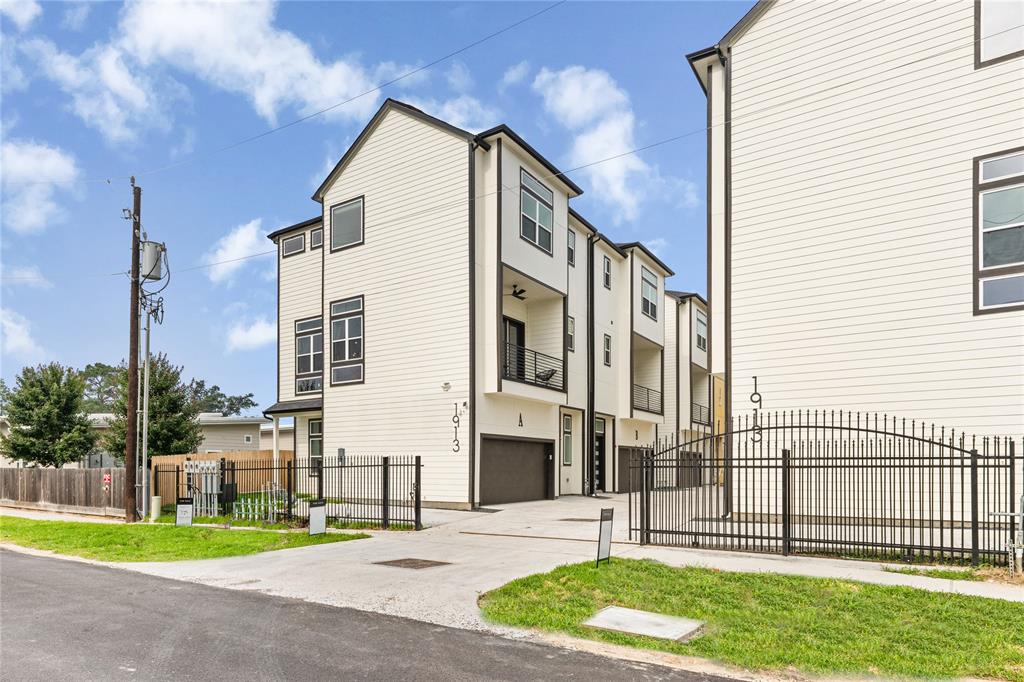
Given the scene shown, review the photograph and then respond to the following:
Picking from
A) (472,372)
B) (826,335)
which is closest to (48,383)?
(472,372)

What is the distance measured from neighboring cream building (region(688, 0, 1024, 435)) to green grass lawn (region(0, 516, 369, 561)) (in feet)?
34.4

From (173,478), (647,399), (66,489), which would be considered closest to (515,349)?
(173,478)

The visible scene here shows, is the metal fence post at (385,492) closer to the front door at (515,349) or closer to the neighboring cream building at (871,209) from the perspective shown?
the front door at (515,349)

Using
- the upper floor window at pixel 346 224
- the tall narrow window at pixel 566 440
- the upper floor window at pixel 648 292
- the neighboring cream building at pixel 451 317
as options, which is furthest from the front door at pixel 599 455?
the upper floor window at pixel 346 224

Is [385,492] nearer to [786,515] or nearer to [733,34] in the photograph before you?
[786,515]

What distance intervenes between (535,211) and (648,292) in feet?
39.8

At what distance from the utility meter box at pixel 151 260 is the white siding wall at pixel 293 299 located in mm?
7463

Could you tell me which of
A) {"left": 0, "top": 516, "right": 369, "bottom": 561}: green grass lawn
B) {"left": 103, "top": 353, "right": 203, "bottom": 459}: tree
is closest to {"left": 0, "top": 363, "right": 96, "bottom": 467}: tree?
{"left": 103, "top": 353, "right": 203, "bottom": 459}: tree

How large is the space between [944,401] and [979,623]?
7.76 m

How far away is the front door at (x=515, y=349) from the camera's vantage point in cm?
2358

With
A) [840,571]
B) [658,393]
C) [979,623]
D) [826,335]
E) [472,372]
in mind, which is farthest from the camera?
[658,393]

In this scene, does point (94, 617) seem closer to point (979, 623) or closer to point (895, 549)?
point (979, 623)

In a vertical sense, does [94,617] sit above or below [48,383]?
below

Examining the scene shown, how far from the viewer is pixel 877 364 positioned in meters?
15.3
